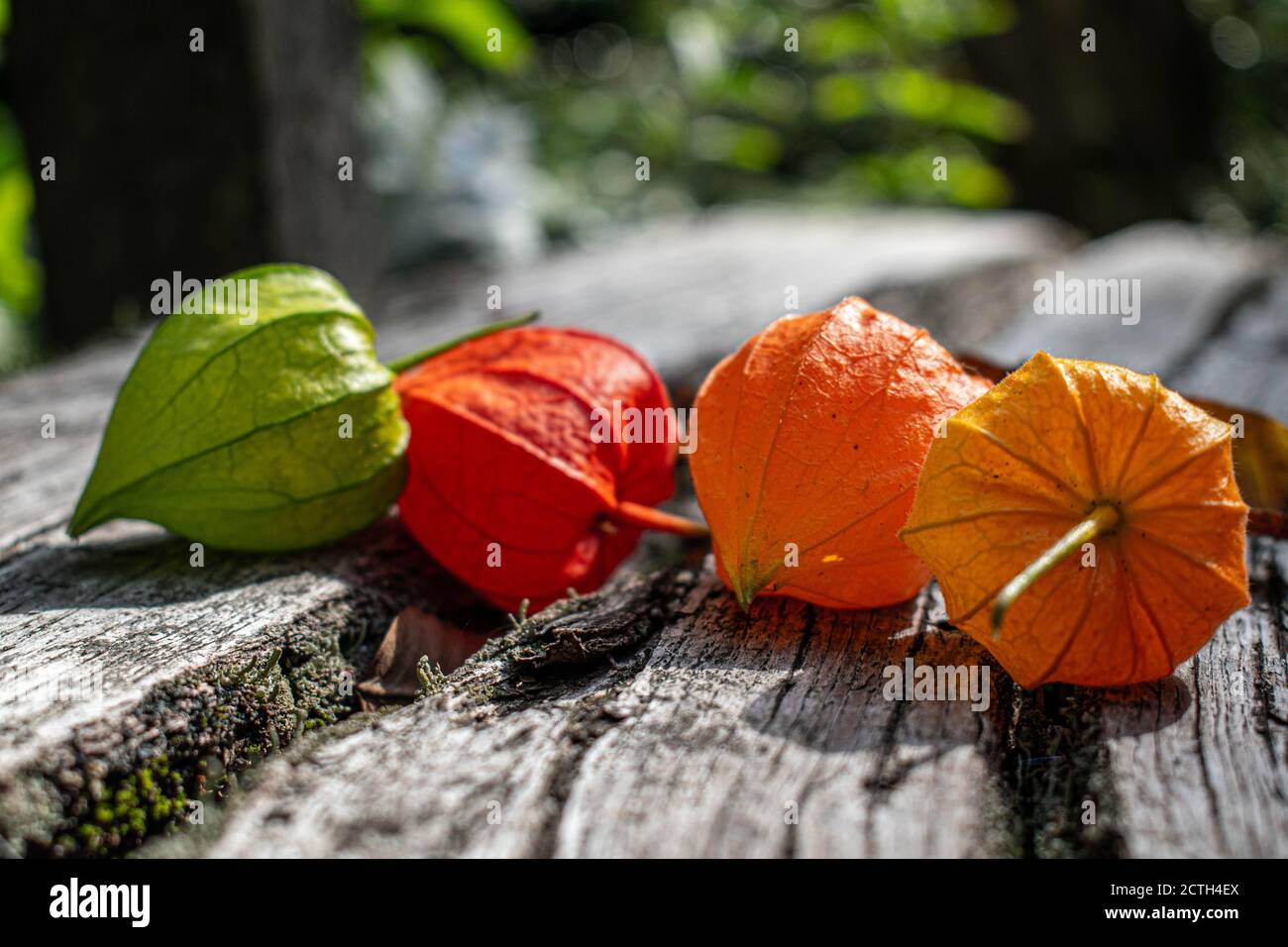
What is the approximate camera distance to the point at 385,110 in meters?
5.02

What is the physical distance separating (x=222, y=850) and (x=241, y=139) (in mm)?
2638

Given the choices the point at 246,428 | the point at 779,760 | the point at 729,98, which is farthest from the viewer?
the point at 729,98

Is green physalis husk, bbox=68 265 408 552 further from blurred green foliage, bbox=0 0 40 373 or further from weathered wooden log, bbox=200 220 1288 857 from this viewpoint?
blurred green foliage, bbox=0 0 40 373

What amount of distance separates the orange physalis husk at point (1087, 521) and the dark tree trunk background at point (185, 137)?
252cm

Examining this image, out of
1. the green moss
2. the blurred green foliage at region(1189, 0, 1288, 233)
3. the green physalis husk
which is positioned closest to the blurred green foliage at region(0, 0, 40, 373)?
the green physalis husk

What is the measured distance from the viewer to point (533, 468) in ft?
5.66

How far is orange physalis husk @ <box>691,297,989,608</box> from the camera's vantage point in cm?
146

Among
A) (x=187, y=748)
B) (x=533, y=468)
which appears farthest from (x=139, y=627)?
(x=533, y=468)

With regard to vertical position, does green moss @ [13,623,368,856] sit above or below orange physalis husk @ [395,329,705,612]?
below

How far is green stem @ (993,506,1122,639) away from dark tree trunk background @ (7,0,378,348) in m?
2.64

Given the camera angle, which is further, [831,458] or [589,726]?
[831,458]

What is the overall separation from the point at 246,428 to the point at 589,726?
767 millimetres

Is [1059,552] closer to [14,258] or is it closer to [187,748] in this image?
[187,748]
